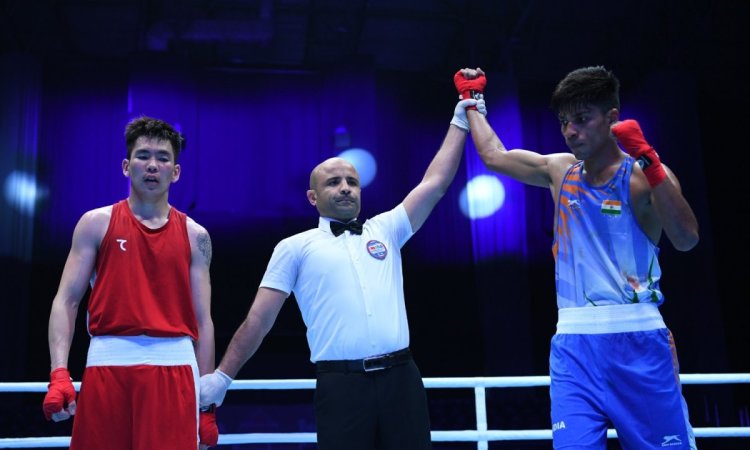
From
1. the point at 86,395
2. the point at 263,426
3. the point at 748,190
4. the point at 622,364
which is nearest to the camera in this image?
the point at 622,364

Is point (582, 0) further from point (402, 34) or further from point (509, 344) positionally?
point (509, 344)

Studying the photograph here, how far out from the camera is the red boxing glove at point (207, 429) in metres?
2.49

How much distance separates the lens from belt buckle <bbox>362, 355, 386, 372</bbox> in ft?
8.46

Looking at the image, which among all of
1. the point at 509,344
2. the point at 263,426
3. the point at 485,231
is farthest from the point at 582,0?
the point at 263,426

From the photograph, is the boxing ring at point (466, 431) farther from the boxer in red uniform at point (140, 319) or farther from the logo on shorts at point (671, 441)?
the logo on shorts at point (671, 441)

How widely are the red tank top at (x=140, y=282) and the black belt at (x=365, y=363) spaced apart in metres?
0.49

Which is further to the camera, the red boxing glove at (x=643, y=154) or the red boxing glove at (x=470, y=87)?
the red boxing glove at (x=470, y=87)

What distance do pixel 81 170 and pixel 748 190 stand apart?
28.8ft

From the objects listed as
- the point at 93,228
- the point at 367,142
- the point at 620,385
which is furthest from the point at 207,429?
the point at 367,142

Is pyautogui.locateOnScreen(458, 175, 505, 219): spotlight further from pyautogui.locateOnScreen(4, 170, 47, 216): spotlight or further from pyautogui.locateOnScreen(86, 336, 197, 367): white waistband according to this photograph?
pyautogui.locateOnScreen(86, 336, 197, 367): white waistband

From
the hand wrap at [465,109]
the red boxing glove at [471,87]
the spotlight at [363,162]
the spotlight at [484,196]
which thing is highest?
the spotlight at [363,162]

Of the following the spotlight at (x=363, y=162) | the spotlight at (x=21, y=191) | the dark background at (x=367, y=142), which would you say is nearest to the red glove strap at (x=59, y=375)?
the dark background at (x=367, y=142)

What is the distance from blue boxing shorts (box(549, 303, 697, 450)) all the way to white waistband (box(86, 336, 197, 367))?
1.28 meters

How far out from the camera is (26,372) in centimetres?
863
